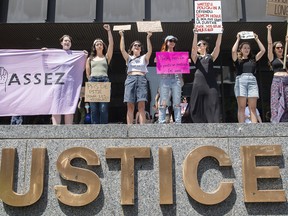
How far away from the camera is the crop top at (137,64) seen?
5953 mm

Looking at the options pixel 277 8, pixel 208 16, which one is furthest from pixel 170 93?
pixel 277 8

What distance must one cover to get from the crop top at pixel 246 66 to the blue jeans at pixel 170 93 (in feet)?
3.23

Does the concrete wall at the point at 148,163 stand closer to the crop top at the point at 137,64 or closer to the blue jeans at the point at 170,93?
the blue jeans at the point at 170,93

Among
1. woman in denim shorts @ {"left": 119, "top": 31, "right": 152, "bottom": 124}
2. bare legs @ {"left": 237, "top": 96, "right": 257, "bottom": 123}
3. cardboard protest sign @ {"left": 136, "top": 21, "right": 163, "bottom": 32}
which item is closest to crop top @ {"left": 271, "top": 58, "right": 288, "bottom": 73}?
bare legs @ {"left": 237, "top": 96, "right": 257, "bottom": 123}

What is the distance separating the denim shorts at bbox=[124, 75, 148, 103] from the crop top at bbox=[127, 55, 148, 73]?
0.53ft

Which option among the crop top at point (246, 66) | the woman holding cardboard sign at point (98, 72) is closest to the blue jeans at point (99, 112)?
the woman holding cardboard sign at point (98, 72)

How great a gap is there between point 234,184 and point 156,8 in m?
6.07

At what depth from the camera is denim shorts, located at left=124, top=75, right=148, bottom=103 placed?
577 centimetres

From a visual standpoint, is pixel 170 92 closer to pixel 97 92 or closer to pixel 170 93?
pixel 170 93

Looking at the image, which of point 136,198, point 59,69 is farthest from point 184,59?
point 136,198

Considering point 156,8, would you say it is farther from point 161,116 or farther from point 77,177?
point 77,177

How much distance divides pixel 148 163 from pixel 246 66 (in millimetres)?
2473

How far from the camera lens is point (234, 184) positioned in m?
4.57

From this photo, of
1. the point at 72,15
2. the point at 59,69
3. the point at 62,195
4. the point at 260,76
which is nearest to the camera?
the point at 62,195
